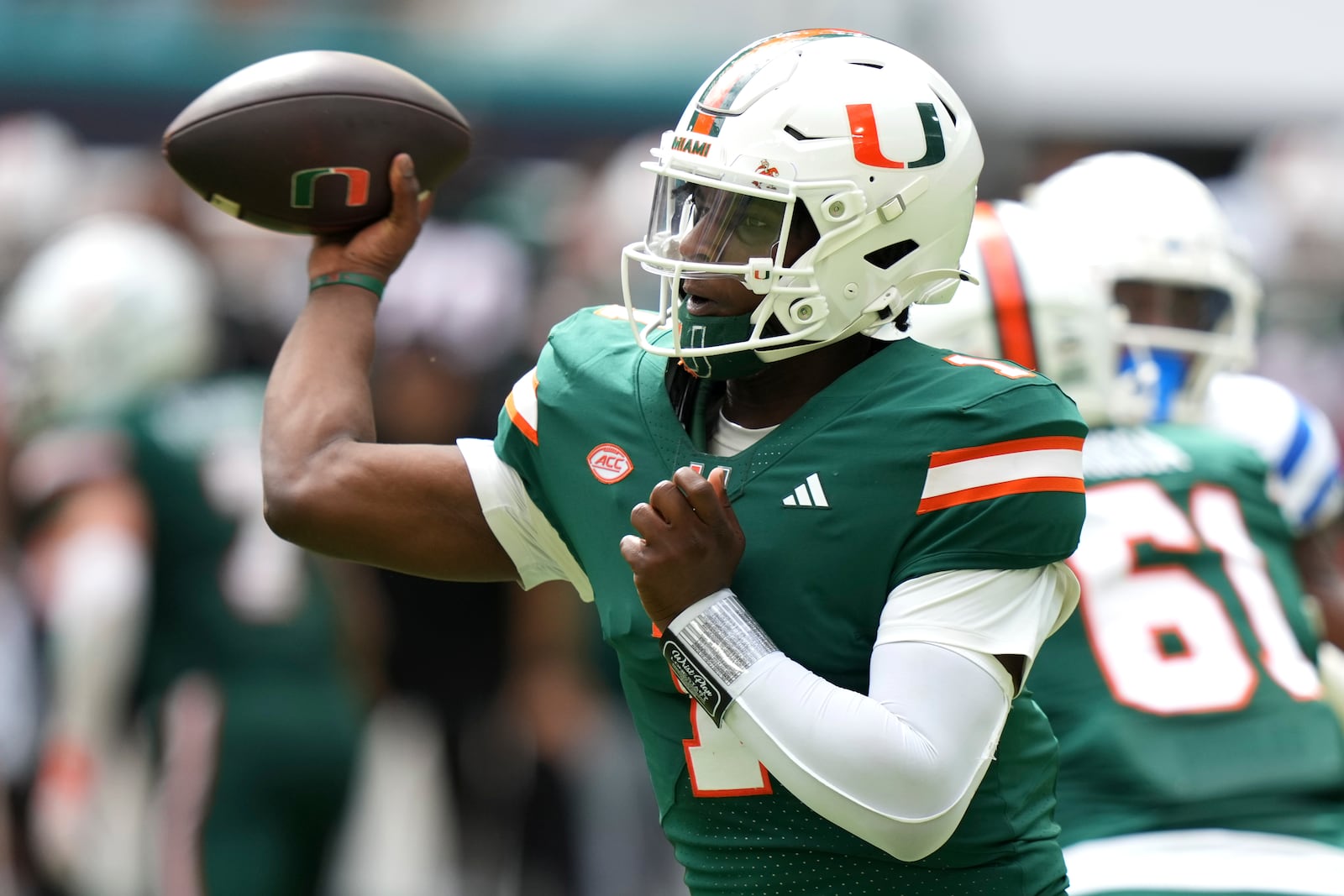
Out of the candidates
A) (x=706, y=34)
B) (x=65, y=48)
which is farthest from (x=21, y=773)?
(x=706, y=34)

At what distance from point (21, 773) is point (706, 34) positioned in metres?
5.77

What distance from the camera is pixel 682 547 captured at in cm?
222

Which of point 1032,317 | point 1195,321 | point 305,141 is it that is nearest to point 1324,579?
point 1195,321

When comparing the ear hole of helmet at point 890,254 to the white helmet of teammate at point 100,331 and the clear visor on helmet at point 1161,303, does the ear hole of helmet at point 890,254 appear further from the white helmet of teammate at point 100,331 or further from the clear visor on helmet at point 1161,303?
the white helmet of teammate at point 100,331

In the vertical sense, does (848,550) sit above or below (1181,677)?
above

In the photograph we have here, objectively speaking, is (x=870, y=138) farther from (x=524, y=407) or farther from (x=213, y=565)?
(x=213, y=565)

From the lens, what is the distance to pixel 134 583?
17.6 feet

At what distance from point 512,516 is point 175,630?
3004 mm

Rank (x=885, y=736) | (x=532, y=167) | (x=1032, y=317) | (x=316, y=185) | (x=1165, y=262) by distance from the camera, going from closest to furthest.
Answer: (x=885, y=736) → (x=316, y=185) → (x=1032, y=317) → (x=1165, y=262) → (x=532, y=167)

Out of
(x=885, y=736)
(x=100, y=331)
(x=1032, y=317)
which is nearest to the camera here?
(x=885, y=736)

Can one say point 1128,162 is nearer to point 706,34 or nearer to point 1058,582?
point 1058,582

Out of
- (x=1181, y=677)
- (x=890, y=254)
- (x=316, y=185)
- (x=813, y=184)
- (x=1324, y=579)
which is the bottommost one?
(x=1324, y=579)

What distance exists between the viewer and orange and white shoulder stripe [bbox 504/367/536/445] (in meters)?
2.58

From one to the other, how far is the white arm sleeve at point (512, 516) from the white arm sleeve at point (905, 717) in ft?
1.73
